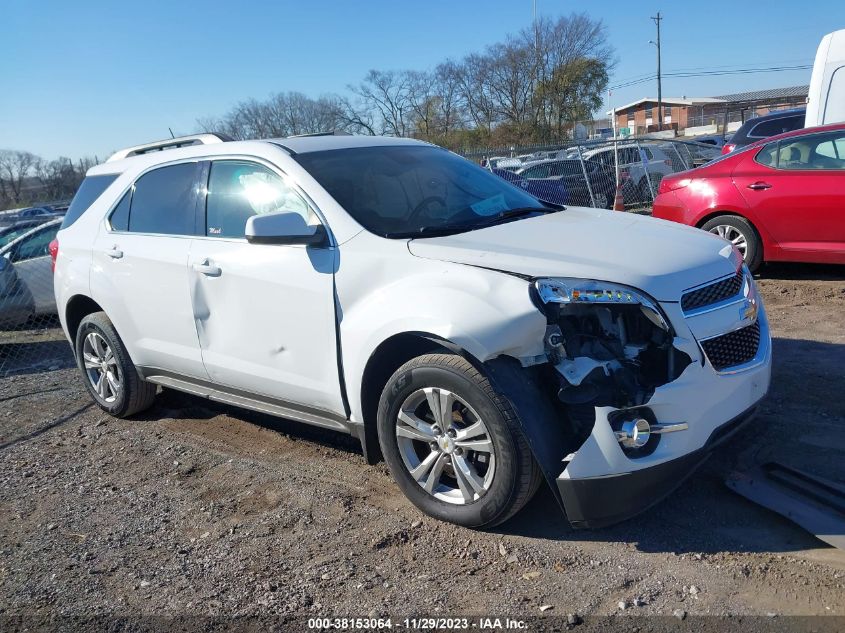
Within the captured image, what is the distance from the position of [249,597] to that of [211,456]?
171cm

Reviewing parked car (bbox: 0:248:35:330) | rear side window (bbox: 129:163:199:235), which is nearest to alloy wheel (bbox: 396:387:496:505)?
rear side window (bbox: 129:163:199:235)

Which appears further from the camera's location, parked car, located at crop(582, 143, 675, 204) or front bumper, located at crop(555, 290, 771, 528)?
parked car, located at crop(582, 143, 675, 204)

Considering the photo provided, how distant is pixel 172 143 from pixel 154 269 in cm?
129

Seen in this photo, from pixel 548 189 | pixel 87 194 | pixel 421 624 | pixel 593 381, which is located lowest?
pixel 421 624

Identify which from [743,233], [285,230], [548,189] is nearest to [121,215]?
[285,230]

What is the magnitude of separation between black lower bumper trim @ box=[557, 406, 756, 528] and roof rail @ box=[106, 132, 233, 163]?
10.8 ft

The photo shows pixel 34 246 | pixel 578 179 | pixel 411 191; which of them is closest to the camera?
pixel 411 191

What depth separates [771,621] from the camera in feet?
8.50

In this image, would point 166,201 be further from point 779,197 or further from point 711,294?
point 779,197

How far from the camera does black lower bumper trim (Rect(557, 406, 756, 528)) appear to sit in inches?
115

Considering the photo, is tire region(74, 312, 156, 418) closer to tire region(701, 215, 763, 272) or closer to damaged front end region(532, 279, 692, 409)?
damaged front end region(532, 279, 692, 409)

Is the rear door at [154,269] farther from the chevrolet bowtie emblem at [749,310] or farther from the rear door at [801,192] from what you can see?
the rear door at [801,192]

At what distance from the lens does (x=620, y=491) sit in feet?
9.61

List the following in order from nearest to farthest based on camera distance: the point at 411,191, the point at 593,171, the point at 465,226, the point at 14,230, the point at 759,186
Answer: the point at 465,226 → the point at 411,191 → the point at 759,186 → the point at 14,230 → the point at 593,171
